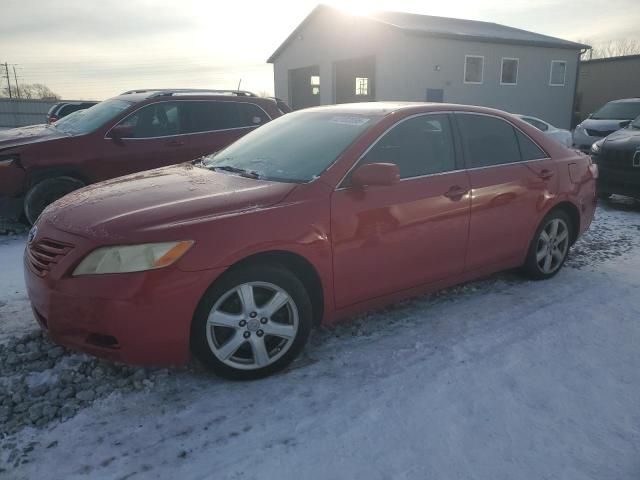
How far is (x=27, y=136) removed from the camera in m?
6.56

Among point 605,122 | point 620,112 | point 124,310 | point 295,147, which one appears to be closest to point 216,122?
point 295,147

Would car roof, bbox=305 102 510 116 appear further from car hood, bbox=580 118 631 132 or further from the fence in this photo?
the fence

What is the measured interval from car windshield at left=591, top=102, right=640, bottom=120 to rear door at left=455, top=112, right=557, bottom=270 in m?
13.4

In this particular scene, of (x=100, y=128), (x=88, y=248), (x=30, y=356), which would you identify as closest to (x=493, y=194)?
(x=88, y=248)

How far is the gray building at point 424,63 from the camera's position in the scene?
20.5m

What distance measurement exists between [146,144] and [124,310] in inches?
181

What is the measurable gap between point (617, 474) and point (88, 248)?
276 centimetres

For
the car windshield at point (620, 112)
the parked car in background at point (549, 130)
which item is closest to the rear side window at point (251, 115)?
the parked car in background at point (549, 130)

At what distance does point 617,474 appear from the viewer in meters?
2.33

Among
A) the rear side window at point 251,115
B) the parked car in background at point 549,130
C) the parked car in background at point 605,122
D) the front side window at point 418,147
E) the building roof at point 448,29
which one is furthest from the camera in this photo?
the building roof at point 448,29

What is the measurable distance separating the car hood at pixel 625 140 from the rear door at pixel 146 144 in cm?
632

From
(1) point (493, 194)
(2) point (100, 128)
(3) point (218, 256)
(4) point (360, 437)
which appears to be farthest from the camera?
(2) point (100, 128)

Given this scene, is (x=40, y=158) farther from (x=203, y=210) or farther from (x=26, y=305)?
(x=203, y=210)

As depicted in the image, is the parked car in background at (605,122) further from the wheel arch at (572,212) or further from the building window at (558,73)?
the wheel arch at (572,212)
